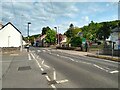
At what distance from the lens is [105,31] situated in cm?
9162

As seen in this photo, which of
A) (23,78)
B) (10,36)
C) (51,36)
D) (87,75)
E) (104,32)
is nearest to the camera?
(23,78)

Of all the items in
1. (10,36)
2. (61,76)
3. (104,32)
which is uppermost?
(104,32)

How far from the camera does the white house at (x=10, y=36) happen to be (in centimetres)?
6250

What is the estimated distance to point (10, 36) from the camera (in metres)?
63.0

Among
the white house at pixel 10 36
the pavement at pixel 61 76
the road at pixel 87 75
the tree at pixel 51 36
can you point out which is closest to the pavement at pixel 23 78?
the pavement at pixel 61 76

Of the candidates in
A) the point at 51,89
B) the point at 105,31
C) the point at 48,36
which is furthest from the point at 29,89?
the point at 48,36

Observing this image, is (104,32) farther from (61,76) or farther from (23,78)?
(23,78)

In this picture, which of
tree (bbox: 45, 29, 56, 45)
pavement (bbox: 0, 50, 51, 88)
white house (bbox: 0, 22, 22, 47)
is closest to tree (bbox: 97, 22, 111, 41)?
tree (bbox: 45, 29, 56, 45)

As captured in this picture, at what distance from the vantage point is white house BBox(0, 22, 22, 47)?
62.5 m

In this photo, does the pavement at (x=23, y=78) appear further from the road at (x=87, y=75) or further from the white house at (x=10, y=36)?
the white house at (x=10, y=36)

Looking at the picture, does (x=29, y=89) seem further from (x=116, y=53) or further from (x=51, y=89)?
(x=116, y=53)

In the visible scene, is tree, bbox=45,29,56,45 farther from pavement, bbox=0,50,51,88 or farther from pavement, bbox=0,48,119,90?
pavement, bbox=0,50,51,88

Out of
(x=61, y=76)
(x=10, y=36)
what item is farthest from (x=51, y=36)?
(x=61, y=76)

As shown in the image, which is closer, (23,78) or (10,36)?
(23,78)
